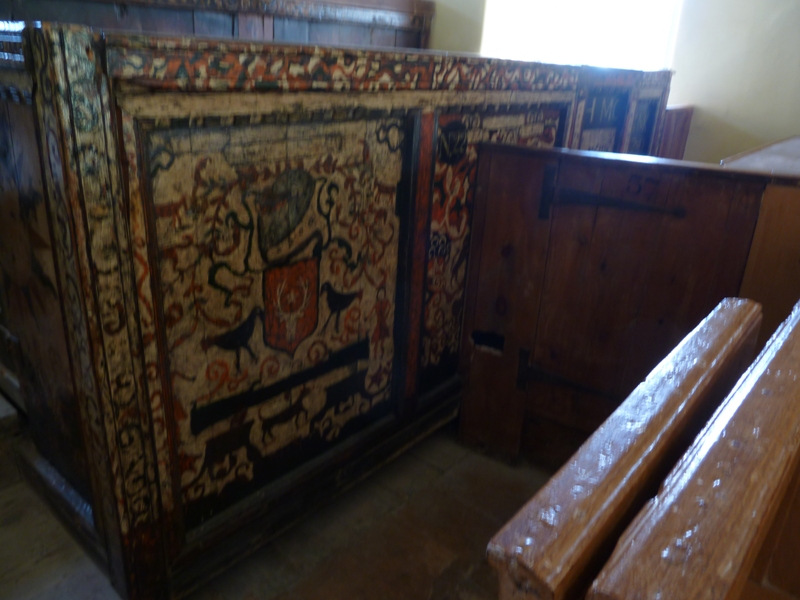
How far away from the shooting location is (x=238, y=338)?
1365mm

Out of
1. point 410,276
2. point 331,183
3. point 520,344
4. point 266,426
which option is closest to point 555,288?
point 520,344

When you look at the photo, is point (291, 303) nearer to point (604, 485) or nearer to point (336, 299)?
point (336, 299)

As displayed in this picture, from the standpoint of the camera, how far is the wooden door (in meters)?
1.63

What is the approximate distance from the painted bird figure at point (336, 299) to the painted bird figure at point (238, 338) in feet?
0.67

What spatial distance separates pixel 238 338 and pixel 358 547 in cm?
→ 71

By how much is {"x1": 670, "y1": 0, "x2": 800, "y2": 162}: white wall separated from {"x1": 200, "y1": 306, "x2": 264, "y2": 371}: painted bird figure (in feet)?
9.72

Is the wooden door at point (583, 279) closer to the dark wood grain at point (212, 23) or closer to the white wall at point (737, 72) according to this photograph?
the dark wood grain at point (212, 23)

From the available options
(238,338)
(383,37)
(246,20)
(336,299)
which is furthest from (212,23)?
(238,338)

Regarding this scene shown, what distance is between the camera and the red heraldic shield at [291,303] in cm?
140

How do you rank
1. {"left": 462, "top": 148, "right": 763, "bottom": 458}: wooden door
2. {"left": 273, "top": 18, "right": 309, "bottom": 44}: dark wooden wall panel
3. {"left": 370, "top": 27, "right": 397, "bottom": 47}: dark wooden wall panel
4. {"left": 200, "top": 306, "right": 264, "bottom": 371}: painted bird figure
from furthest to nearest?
{"left": 370, "top": 27, "right": 397, "bottom": 47}: dark wooden wall panel < {"left": 273, "top": 18, "right": 309, "bottom": 44}: dark wooden wall panel < {"left": 462, "top": 148, "right": 763, "bottom": 458}: wooden door < {"left": 200, "top": 306, "right": 264, "bottom": 371}: painted bird figure

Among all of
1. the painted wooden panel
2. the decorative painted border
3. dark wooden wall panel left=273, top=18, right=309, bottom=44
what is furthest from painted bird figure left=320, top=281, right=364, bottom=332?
dark wooden wall panel left=273, top=18, right=309, bottom=44

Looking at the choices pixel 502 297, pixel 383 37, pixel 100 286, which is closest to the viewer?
pixel 100 286

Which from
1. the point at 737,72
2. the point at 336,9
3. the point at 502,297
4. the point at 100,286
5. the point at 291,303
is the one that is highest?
the point at 336,9

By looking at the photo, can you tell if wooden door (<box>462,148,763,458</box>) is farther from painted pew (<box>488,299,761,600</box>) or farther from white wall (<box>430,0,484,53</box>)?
white wall (<box>430,0,484,53</box>)
